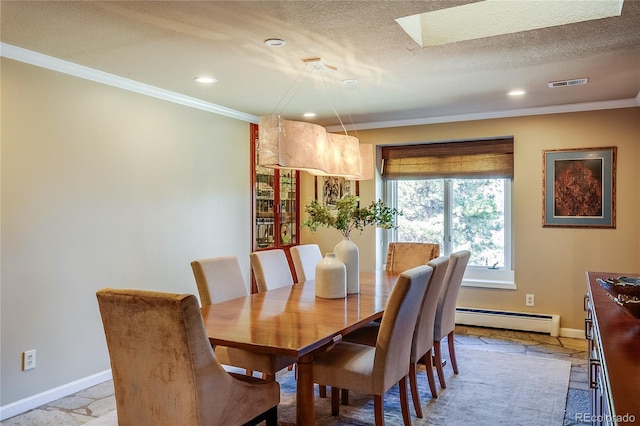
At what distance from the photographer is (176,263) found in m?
4.41

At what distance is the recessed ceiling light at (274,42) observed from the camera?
291 cm

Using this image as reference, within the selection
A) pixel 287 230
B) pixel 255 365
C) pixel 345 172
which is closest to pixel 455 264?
pixel 345 172

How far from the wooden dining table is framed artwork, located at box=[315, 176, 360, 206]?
2727 mm

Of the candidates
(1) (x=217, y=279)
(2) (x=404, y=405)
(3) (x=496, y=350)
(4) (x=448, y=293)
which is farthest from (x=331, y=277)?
(3) (x=496, y=350)

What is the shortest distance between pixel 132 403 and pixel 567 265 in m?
4.31

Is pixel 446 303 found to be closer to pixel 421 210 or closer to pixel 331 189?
pixel 421 210

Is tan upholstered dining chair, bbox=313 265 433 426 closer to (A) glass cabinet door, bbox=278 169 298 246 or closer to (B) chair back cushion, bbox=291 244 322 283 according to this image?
(B) chair back cushion, bbox=291 244 322 283

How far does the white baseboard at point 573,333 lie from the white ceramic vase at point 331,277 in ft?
9.49

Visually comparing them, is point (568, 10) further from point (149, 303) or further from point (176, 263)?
point (176, 263)

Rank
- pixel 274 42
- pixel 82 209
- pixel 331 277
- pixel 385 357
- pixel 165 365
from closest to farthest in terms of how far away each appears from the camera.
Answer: pixel 165 365, pixel 385 357, pixel 274 42, pixel 331 277, pixel 82 209

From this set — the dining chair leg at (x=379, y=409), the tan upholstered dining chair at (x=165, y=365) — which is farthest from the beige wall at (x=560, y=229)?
the tan upholstered dining chair at (x=165, y=365)

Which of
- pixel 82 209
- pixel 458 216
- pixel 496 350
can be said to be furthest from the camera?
pixel 458 216

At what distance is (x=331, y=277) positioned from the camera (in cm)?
317

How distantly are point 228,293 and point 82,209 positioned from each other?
127 cm
